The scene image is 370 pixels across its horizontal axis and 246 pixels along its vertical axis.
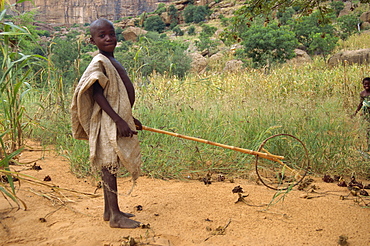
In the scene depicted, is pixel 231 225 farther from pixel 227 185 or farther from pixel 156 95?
pixel 156 95

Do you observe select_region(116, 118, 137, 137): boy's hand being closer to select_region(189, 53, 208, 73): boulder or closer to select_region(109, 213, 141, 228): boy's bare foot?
select_region(109, 213, 141, 228): boy's bare foot

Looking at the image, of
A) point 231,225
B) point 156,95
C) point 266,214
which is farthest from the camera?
point 156,95

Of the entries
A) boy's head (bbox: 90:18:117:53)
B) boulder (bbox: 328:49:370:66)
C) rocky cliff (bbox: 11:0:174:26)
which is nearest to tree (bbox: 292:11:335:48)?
boulder (bbox: 328:49:370:66)

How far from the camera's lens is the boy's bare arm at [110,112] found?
6.86 feet

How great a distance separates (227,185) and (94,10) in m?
89.6

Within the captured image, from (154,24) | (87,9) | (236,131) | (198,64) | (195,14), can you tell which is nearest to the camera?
(236,131)

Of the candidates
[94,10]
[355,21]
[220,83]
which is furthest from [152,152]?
[94,10]

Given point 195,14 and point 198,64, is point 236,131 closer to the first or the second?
point 198,64

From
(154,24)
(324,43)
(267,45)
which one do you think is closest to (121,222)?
(267,45)

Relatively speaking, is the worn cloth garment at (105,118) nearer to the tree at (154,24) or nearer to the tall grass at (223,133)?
the tall grass at (223,133)

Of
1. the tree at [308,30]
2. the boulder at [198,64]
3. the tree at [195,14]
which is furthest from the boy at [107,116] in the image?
the tree at [195,14]

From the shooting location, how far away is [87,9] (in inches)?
3312

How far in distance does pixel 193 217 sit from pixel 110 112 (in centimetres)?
100

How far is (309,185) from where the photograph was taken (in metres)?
3.34
